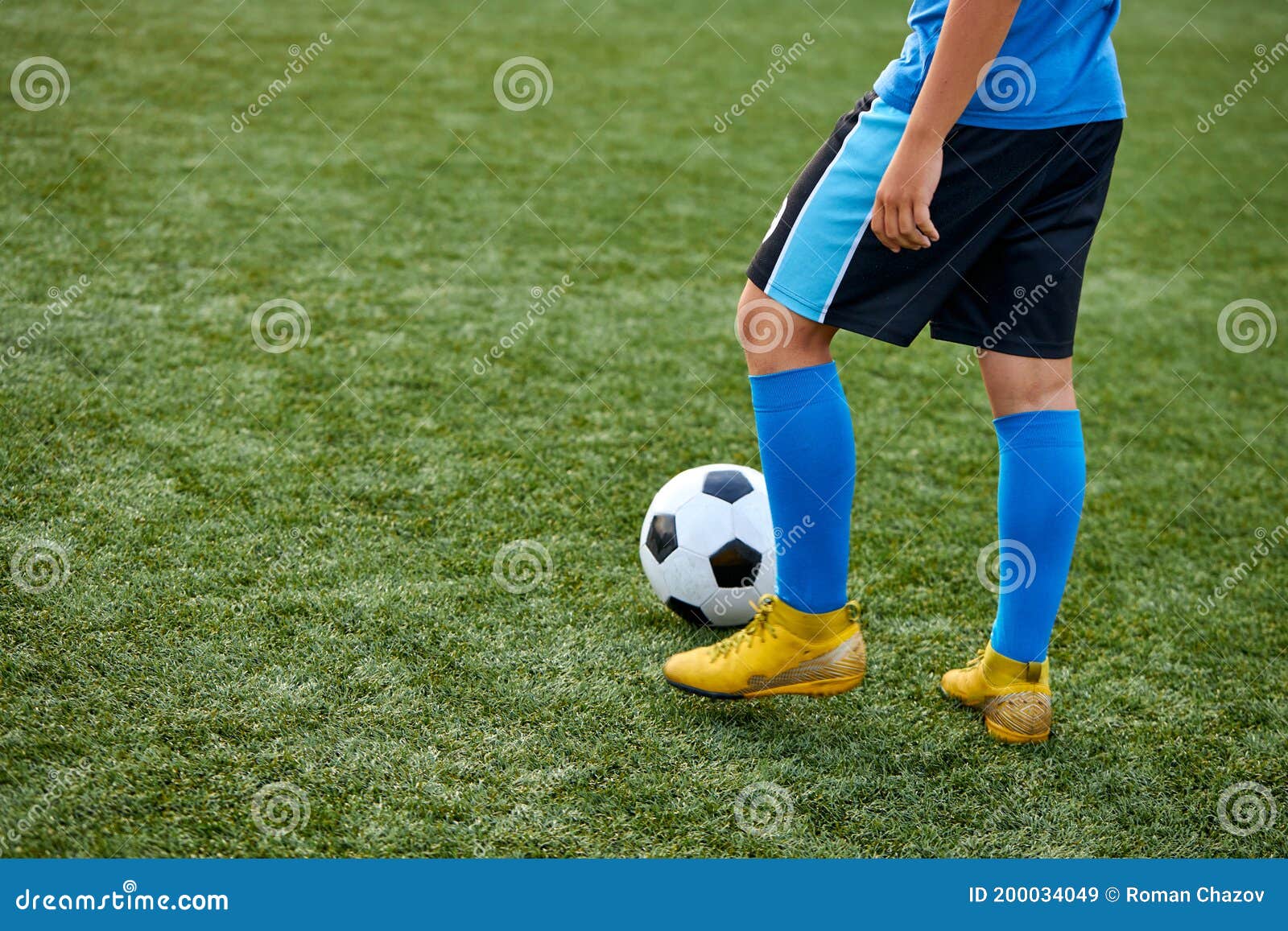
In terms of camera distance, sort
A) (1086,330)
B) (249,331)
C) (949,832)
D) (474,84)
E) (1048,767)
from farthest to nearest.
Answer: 1. (474,84)
2. (1086,330)
3. (249,331)
4. (1048,767)
5. (949,832)

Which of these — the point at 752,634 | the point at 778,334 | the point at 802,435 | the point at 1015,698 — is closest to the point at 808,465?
the point at 802,435

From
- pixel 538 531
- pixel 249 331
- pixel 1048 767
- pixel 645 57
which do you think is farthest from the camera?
pixel 645 57

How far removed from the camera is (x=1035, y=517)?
1904 millimetres

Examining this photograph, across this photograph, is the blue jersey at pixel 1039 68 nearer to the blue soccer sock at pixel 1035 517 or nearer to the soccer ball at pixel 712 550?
the blue soccer sock at pixel 1035 517

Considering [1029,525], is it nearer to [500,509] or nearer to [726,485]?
[726,485]

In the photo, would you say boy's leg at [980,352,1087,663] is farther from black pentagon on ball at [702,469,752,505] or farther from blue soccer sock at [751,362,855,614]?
black pentagon on ball at [702,469,752,505]

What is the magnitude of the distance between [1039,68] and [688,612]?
4.09ft

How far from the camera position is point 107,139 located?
4953 millimetres

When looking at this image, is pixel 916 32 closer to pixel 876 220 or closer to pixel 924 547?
pixel 876 220

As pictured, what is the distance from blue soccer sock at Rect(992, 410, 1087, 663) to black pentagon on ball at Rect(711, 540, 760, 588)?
536mm

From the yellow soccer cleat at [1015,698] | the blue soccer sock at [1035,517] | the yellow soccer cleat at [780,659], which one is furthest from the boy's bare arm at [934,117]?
the yellow soccer cleat at [1015,698]

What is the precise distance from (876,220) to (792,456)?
17.3 inches

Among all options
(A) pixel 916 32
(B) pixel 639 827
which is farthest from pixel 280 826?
(A) pixel 916 32

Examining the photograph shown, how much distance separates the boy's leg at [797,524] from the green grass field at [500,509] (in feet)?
0.28
